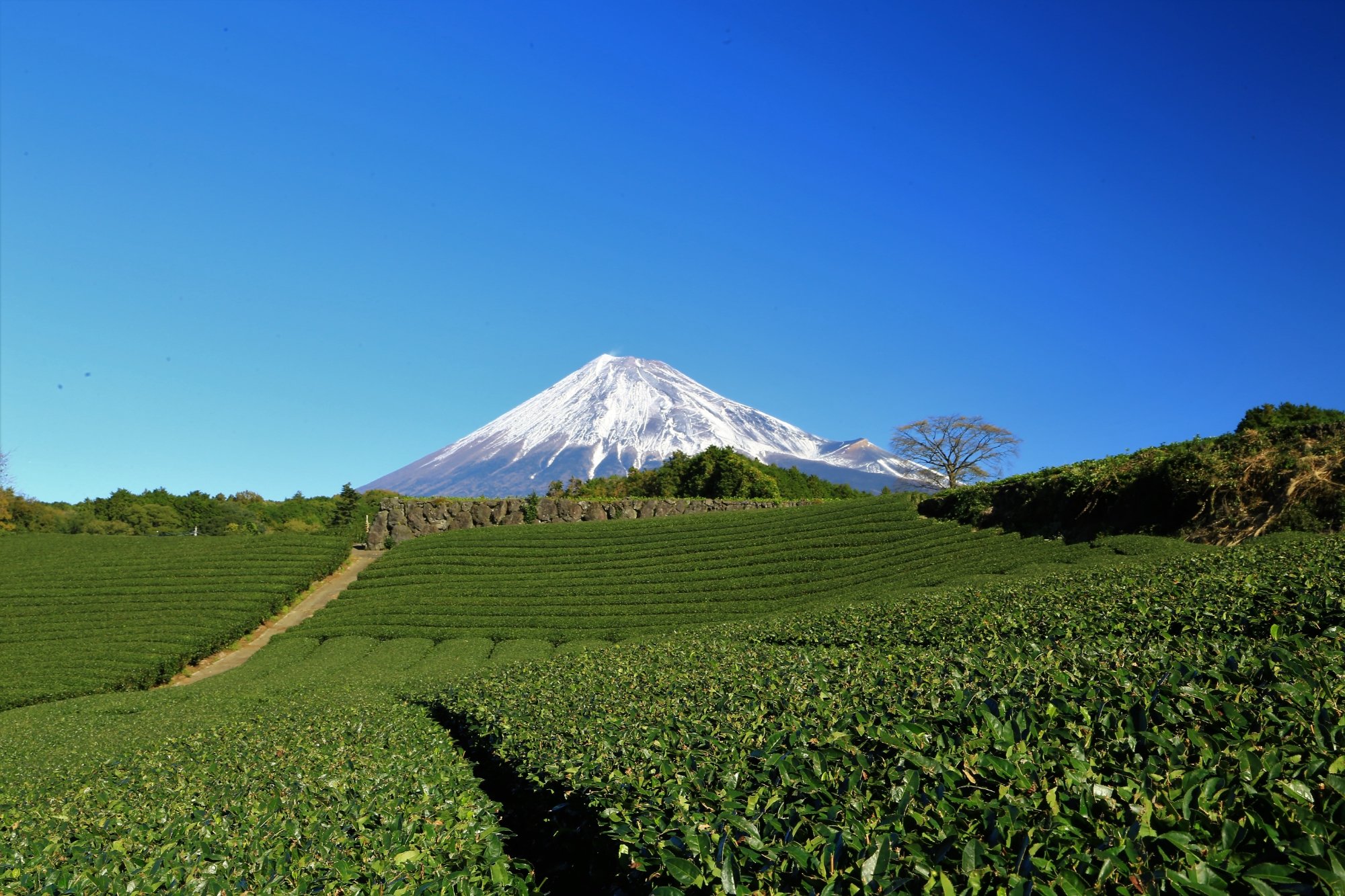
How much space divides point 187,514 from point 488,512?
36.4m

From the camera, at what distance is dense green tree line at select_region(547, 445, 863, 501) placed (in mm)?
54844

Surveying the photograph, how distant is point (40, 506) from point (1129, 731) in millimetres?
64337

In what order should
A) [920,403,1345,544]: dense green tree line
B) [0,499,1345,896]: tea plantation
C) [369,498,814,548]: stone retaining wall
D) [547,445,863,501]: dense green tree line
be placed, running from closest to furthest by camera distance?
[0,499,1345,896]: tea plantation → [920,403,1345,544]: dense green tree line → [369,498,814,548]: stone retaining wall → [547,445,863,501]: dense green tree line

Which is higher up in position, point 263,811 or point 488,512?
point 488,512

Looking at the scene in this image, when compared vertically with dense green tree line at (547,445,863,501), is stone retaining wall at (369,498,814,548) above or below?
below

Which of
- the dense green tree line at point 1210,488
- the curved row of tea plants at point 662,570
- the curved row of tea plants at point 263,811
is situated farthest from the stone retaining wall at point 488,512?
the curved row of tea plants at point 263,811

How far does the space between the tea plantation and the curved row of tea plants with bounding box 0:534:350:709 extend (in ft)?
39.0

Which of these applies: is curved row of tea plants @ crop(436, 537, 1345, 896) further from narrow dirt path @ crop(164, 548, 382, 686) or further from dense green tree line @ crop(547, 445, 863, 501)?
dense green tree line @ crop(547, 445, 863, 501)

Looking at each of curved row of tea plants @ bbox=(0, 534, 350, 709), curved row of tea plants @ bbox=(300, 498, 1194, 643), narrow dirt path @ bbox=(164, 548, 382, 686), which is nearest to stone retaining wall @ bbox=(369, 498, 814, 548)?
narrow dirt path @ bbox=(164, 548, 382, 686)

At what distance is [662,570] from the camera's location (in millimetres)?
28172

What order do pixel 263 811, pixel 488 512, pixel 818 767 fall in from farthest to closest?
1. pixel 488 512
2. pixel 263 811
3. pixel 818 767

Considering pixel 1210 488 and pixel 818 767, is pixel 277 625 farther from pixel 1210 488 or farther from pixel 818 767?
pixel 818 767

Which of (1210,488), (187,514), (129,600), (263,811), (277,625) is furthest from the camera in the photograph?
(187,514)

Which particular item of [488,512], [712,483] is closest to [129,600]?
[488,512]
